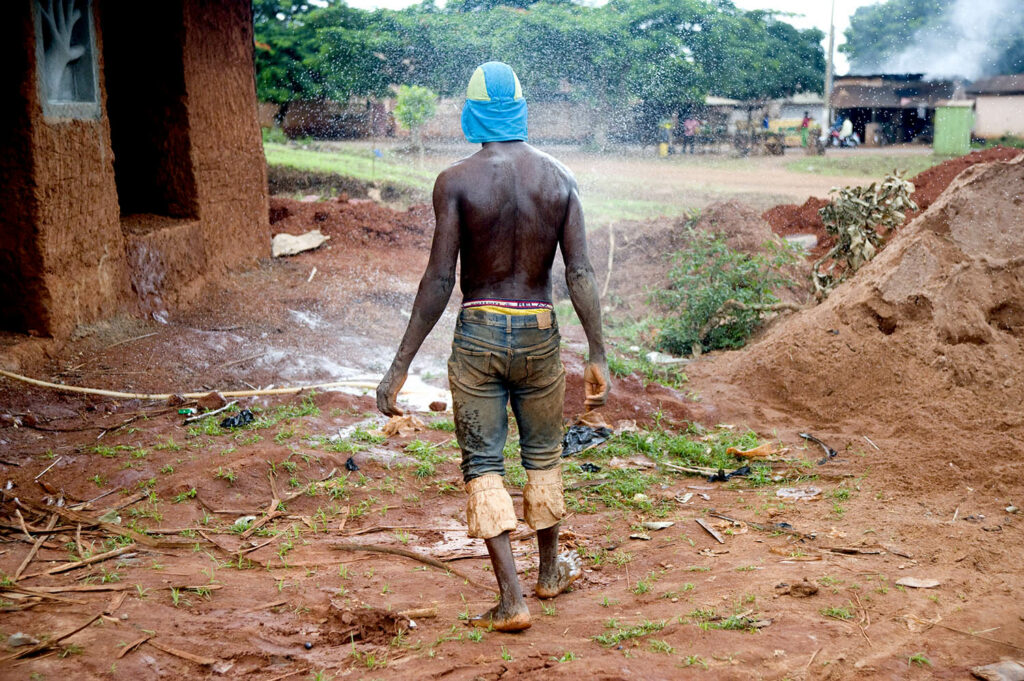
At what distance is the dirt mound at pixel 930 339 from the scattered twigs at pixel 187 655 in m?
4.08

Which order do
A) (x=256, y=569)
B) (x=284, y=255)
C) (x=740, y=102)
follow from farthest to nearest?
(x=740, y=102) → (x=284, y=255) → (x=256, y=569)

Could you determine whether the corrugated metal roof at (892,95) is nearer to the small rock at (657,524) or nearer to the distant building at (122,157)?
the distant building at (122,157)

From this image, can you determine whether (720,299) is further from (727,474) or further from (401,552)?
(401,552)

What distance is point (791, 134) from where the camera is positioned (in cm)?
2730

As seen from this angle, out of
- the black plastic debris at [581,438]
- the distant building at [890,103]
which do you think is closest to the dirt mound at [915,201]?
the black plastic debris at [581,438]

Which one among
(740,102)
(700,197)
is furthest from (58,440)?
(740,102)

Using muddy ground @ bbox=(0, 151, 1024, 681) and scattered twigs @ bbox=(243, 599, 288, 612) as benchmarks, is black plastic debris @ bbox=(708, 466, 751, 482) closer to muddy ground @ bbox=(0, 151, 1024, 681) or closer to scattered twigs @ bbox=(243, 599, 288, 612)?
muddy ground @ bbox=(0, 151, 1024, 681)

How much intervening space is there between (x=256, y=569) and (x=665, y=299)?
19.6 feet

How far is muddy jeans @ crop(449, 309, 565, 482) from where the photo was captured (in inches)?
142

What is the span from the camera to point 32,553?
3934mm

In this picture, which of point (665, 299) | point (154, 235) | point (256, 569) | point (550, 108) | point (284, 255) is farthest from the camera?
point (550, 108)

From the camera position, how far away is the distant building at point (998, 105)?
23.1 m

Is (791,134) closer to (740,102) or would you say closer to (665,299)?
(740,102)

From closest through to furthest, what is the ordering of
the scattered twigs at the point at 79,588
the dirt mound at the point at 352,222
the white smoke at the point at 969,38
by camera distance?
the scattered twigs at the point at 79,588 → the dirt mound at the point at 352,222 → the white smoke at the point at 969,38
